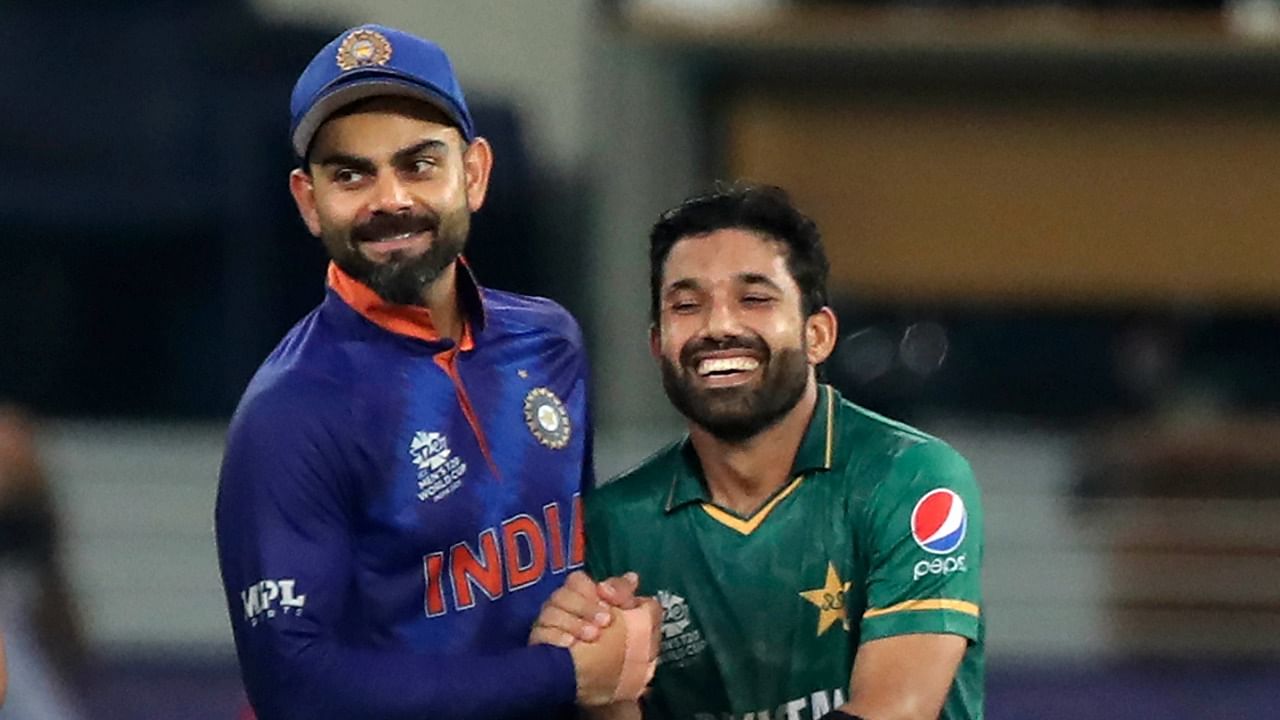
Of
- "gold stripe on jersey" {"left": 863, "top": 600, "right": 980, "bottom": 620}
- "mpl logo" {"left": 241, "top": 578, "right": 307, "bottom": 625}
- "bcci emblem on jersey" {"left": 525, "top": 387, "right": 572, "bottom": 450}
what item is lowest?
"gold stripe on jersey" {"left": 863, "top": 600, "right": 980, "bottom": 620}

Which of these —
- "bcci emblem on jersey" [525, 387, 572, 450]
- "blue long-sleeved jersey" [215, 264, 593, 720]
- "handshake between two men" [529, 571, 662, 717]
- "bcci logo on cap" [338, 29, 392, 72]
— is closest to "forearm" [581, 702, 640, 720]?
"handshake between two men" [529, 571, 662, 717]

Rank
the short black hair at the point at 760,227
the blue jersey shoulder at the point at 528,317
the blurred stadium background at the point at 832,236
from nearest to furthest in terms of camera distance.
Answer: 1. the short black hair at the point at 760,227
2. the blue jersey shoulder at the point at 528,317
3. the blurred stadium background at the point at 832,236

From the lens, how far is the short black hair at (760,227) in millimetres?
3668

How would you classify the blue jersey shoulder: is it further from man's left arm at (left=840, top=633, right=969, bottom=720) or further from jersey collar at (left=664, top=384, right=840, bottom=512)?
man's left arm at (left=840, top=633, right=969, bottom=720)

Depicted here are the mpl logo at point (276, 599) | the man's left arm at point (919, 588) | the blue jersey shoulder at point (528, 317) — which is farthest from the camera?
the blue jersey shoulder at point (528, 317)

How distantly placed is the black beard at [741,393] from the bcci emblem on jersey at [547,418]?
0.21m

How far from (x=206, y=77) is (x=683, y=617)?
8607 mm

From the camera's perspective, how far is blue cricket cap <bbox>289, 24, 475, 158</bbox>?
351 centimetres

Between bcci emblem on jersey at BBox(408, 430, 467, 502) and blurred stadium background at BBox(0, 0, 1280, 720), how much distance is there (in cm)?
759

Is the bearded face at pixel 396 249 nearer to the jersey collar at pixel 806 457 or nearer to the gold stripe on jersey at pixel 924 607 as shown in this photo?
the jersey collar at pixel 806 457

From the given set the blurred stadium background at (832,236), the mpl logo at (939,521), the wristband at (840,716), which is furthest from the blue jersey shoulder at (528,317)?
the blurred stadium background at (832,236)

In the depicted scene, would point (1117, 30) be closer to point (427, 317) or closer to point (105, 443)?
point (105, 443)

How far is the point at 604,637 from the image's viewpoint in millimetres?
3516

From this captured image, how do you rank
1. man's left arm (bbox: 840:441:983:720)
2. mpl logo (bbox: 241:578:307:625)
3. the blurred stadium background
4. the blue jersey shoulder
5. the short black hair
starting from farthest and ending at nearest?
the blurred stadium background, the blue jersey shoulder, the short black hair, man's left arm (bbox: 840:441:983:720), mpl logo (bbox: 241:578:307:625)
